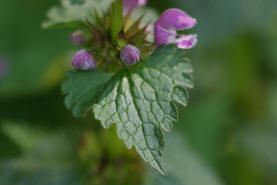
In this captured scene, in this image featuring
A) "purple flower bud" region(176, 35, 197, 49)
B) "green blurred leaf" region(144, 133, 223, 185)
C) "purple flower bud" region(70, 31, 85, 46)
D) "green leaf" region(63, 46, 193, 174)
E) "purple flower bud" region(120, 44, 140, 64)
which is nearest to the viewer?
"green leaf" region(63, 46, 193, 174)

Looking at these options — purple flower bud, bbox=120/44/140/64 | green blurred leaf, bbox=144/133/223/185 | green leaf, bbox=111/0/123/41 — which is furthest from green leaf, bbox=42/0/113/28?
green blurred leaf, bbox=144/133/223/185

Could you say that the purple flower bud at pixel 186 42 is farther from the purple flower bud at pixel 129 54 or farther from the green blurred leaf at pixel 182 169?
the green blurred leaf at pixel 182 169

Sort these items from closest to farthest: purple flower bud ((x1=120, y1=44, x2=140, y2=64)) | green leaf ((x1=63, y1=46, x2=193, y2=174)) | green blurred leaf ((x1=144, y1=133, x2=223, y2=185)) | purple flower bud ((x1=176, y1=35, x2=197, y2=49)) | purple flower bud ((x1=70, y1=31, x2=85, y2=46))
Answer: green leaf ((x1=63, y1=46, x2=193, y2=174)) < purple flower bud ((x1=120, y1=44, x2=140, y2=64)) < purple flower bud ((x1=176, y1=35, x2=197, y2=49)) < purple flower bud ((x1=70, y1=31, x2=85, y2=46)) < green blurred leaf ((x1=144, y1=133, x2=223, y2=185))

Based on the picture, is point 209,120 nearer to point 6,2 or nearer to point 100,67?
point 100,67

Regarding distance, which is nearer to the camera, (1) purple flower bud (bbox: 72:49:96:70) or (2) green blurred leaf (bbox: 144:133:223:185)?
(1) purple flower bud (bbox: 72:49:96:70)

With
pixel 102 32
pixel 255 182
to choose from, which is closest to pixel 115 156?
pixel 102 32

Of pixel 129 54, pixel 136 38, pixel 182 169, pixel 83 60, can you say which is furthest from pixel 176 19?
pixel 182 169

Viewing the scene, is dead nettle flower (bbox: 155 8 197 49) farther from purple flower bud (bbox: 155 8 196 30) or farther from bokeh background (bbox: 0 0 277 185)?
bokeh background (bbox: 0 0 277 185)

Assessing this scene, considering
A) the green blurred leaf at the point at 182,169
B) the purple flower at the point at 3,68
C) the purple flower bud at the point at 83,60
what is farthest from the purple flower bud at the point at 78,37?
the purple flower at the point at 3,68

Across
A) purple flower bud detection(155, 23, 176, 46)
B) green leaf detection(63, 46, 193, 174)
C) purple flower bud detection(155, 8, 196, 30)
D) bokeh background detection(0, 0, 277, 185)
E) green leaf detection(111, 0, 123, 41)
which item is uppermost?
green leaf detection(111, 0, 123, 41)
